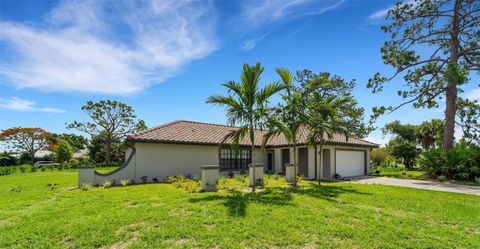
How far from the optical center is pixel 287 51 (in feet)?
43.9

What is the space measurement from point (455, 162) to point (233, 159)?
15.6m

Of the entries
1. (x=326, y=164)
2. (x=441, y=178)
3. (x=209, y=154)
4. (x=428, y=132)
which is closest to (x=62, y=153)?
(x=209, y=154)

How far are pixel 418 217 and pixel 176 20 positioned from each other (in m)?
10.6

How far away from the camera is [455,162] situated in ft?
61.0

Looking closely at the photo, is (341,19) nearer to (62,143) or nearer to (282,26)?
(282,26)

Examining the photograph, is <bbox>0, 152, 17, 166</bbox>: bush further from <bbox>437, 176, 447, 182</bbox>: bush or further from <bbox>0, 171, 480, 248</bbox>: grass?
<bbox>437, 176, 447, 182</bbox>: bush

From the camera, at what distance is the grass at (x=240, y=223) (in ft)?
17.3

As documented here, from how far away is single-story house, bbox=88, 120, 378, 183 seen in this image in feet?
52.9

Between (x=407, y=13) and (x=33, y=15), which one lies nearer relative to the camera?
(x=33, y=15)

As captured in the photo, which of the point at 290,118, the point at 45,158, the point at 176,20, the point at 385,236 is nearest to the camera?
the point at 385,236

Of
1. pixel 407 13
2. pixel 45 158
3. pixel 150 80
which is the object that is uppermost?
pixel 407 13

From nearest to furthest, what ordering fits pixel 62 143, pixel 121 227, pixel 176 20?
1. pixel 121 227
2. pixel 176 20
3. pixel 62 143

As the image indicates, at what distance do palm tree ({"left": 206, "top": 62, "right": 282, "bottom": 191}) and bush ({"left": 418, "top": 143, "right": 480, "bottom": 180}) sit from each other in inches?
613

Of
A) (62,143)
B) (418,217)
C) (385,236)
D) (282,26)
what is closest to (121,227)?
(385,236)
